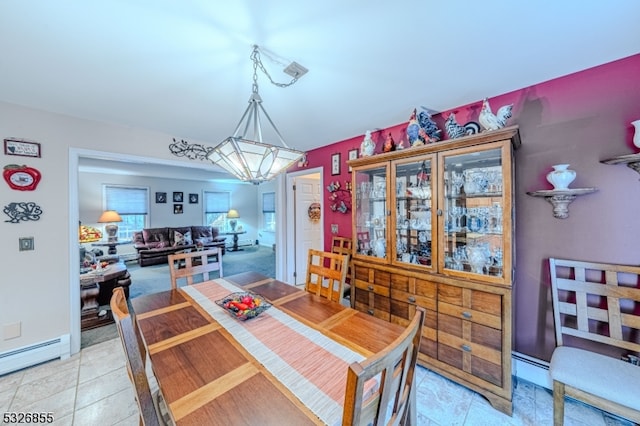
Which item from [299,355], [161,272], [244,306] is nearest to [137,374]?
[299,355]

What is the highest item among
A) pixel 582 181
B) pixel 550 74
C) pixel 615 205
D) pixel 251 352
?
pixel 550 74

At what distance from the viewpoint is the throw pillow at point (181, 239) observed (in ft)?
21.5

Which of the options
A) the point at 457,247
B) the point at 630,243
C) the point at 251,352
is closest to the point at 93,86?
the point at 251,352

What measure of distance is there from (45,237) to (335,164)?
3128mm

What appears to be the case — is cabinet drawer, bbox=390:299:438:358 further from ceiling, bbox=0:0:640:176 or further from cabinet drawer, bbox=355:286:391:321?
ceiling, bbox=0:0:640:176

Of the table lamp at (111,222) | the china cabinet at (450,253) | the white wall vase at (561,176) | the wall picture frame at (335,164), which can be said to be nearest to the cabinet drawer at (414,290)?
the china cabinet at (450,253)

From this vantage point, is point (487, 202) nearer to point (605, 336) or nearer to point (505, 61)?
point (505, 61)

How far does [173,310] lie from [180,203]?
6814mm

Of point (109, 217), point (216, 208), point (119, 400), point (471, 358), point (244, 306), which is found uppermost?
point (216, 208)

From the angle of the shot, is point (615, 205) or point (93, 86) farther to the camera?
point (93, 86)

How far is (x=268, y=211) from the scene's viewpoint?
8.97 metres

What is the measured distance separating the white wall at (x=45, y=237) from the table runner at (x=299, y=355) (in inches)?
71.2

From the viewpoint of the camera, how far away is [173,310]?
160cm

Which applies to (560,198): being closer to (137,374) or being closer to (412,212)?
(412,212)
